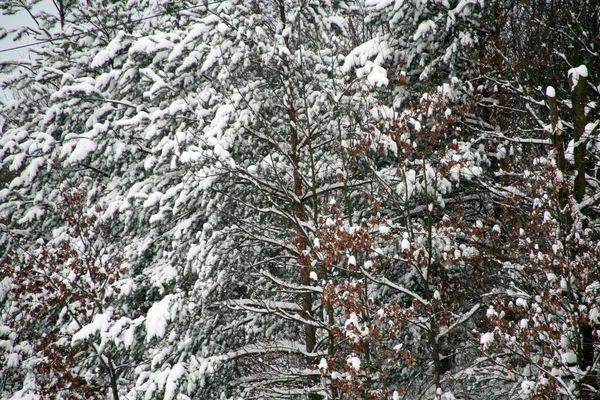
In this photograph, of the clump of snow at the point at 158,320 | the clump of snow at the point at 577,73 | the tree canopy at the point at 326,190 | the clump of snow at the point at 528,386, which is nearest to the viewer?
the clump of snow at the point at 528,386

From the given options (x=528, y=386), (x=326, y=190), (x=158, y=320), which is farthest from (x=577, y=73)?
(x=158, y=320)

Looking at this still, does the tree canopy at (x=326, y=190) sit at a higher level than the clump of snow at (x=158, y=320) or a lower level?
higher

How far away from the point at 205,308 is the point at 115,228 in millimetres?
3399

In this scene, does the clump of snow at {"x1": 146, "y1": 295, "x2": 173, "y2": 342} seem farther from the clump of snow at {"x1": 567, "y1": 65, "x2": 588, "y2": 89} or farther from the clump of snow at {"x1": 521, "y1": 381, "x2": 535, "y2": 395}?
the clump of snow at {"x1": 567, "y1": 65, "x2": 588, "y2": 89}

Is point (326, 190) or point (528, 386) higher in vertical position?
point (326, 190)

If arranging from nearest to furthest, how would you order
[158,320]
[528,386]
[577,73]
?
[528,386] < [577,73] < [158,320]

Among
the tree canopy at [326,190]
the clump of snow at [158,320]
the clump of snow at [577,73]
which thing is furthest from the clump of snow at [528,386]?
the clump of snow at [158,320]

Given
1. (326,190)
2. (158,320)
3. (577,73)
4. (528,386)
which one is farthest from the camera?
(326,190)

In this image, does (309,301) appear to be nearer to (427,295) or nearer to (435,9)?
(427,295)

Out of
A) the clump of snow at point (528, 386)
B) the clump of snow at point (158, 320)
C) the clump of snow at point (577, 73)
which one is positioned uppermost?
the clump of snow at point (577, 73)

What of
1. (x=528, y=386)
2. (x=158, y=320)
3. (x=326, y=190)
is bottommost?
(x=158, y=320)

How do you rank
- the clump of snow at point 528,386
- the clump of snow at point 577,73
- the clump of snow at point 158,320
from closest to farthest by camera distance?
1. the clump of snow at point 528,386
2. the clump of snow at point 577,73
3. the clump of snow at point 158,320

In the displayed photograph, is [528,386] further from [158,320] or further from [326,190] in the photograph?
[158,320]

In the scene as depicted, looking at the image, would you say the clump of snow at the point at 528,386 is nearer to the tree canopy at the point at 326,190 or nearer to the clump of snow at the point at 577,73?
the tree canopy at the point at 326,190
